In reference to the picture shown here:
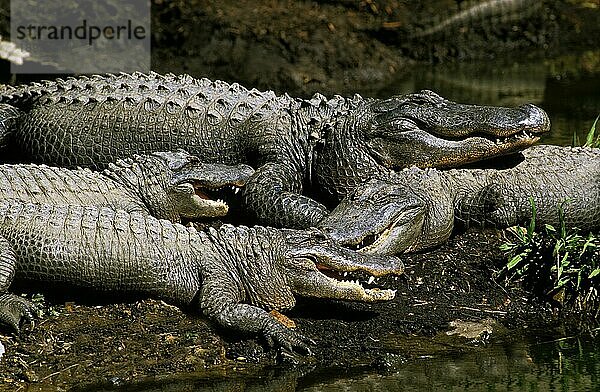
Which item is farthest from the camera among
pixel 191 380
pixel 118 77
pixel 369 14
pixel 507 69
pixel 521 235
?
pixel 369 14

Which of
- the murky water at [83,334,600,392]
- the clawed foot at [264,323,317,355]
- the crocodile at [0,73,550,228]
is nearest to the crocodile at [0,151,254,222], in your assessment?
the crocodile at [0,73,550,228]

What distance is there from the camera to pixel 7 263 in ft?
19.8

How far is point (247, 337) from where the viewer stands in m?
5.91

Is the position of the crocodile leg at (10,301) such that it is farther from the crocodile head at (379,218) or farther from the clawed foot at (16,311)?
the crocodile head at (379,218)

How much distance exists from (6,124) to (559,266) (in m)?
4.40

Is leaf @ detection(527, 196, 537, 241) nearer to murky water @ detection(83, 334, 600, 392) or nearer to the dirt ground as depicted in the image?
the dirt ground

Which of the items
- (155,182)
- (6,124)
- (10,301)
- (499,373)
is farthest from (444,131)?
(6,124)

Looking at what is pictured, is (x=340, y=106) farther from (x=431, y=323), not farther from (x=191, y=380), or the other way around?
(x=191, y=380)

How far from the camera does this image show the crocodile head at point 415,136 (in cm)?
741

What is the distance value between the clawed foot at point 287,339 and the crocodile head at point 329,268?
1.32 ft

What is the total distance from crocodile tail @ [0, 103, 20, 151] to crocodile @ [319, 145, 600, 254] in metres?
2.95

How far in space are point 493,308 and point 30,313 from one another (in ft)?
8.81

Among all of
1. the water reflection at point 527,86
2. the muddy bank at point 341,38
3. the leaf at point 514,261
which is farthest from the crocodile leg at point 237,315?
the muddy bank at point 341,38

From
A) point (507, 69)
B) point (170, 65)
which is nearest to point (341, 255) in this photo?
point (170, 65)
